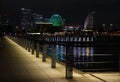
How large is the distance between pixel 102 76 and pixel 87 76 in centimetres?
57

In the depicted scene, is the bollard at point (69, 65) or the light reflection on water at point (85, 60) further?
the light reflection on water at point (85, 60)

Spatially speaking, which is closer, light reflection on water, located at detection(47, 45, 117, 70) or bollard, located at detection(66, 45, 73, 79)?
bollard, located at detection(66, 45, 73, 79)

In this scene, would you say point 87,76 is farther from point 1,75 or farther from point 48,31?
point 48,31

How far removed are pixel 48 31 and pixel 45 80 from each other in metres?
159

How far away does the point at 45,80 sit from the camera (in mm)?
11797

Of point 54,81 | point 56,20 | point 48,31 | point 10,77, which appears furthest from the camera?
point 56,20

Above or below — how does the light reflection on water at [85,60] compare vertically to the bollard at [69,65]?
below

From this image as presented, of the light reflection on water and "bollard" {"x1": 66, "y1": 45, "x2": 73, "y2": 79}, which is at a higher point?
"bollard" {"x1": 66, "y1": 45, "x2": 73, "y2": 79}

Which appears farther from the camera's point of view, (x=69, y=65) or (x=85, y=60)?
(x=85, y=60)

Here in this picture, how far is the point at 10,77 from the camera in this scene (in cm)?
1248

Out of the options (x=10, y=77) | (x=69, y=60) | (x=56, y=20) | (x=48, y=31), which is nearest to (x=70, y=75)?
(x=69, y=60)

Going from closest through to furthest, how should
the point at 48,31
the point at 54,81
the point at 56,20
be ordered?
1. the point at 54,81
2. the point at 48,31
3. the point at 56,20

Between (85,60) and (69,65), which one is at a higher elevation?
(69,65)

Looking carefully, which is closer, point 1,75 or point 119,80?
point 119,80
